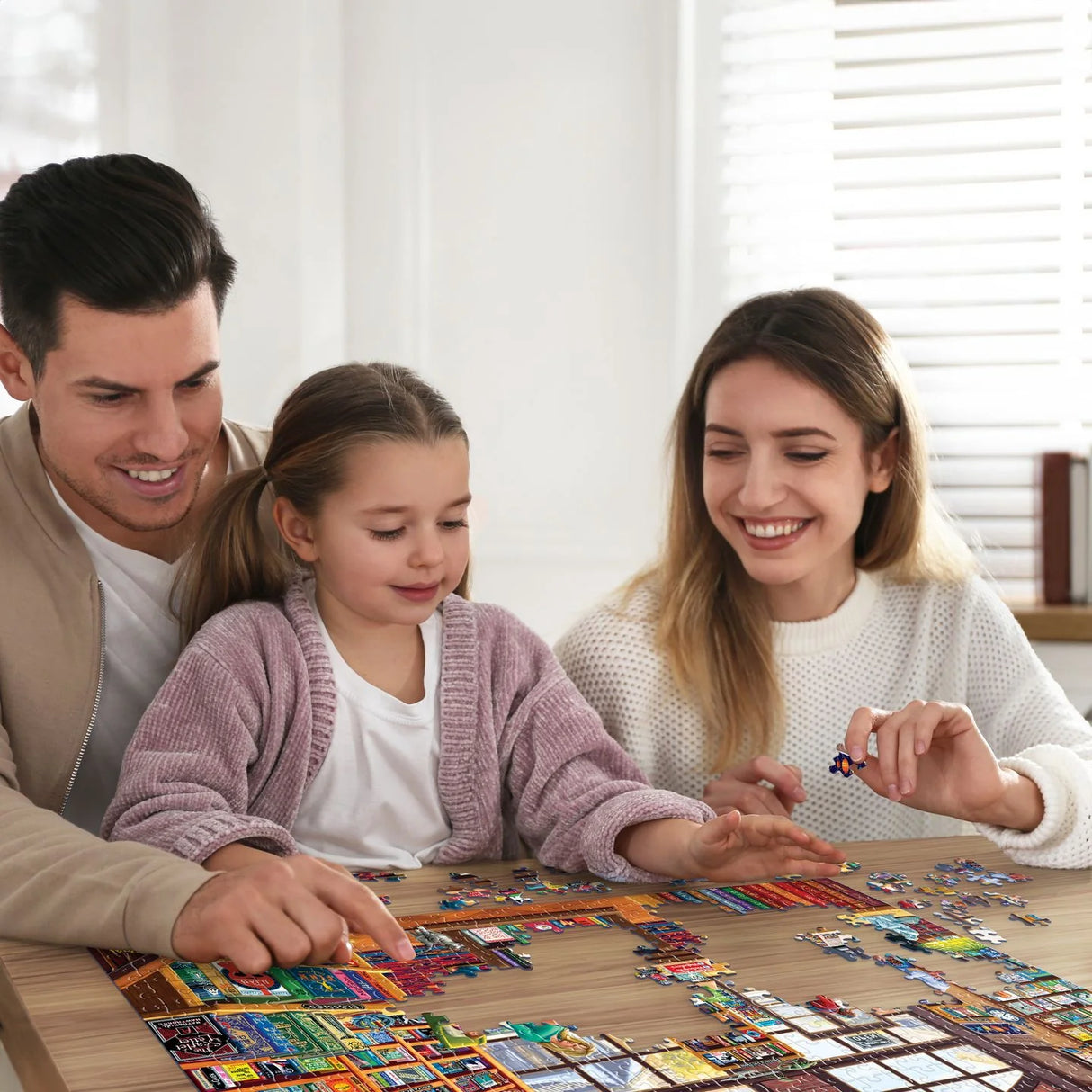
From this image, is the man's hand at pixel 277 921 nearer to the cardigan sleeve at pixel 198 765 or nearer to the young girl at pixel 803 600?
the cardigan sleeve at pixel 198 765

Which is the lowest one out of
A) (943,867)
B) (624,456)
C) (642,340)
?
(943,867)

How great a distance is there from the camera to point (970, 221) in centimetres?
362

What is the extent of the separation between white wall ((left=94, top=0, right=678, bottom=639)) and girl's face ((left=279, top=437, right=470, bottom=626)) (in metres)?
2.07

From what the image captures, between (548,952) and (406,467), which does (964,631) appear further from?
(548,952)

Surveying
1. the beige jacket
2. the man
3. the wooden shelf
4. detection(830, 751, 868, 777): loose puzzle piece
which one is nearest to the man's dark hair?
the man

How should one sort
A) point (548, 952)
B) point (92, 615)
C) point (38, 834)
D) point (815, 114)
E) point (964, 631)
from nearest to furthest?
point (548, 952) → point (38, 834) → point (92, 615) → point (964, 631) → point (815, 114)

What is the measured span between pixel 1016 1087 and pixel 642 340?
115 inches

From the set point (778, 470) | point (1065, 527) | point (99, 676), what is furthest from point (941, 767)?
point (1065, 527)

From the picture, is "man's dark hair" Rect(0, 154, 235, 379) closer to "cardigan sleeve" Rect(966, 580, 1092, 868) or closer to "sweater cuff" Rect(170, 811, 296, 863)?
"sweater cuff" Rect(170, 811, 296, 863)

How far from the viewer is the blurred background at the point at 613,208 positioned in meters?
3.59

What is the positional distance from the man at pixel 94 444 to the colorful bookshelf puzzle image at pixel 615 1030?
2.04 ft

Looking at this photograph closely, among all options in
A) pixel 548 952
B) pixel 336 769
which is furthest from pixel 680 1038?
pixel 336 769

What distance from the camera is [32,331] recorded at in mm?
1806

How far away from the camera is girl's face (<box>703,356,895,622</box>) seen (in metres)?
1.98
